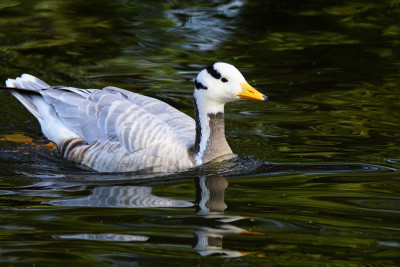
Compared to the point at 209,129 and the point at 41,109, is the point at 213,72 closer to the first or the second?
the point at 209,129

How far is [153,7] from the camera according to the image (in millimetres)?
17156

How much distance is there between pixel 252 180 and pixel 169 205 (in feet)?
4.76

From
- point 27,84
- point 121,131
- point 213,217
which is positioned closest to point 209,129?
point 121,131

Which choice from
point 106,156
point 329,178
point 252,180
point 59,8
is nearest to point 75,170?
point 106,156

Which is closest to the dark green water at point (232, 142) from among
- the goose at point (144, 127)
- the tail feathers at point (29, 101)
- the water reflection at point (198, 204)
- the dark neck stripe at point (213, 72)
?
the water reflection at point (198, 204)

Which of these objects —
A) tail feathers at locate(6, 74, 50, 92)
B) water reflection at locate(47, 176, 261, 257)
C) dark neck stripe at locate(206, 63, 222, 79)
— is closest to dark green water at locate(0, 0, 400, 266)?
water reflection at locate(47, 176, 261, 257)

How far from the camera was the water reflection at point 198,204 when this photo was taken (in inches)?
256

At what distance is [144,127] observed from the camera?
952 centimetres

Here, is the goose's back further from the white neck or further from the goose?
the white neck

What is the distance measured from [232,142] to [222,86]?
5.25ft

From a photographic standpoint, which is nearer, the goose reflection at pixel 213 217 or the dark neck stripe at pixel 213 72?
the goose reflection at pixel 213 217

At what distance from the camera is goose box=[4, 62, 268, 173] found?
9.31m

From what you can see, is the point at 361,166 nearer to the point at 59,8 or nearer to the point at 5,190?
the point at 5,190

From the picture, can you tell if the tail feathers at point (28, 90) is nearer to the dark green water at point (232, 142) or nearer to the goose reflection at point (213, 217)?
the dark green water at point (232, 142)
